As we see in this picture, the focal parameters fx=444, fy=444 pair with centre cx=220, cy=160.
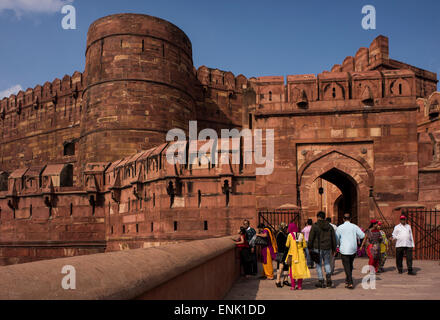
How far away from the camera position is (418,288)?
20.5 ft

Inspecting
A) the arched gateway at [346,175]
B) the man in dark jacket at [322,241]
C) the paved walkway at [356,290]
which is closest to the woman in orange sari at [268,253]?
the paved walkway at [356,290]

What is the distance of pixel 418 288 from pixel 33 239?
19.1 m

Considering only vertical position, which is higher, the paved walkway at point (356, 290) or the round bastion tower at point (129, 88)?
the round bastion tower at point (129, 88)

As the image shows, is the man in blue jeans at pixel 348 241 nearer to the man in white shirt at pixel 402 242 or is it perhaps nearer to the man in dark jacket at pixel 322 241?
the man in dark jacket at pixel 322 241

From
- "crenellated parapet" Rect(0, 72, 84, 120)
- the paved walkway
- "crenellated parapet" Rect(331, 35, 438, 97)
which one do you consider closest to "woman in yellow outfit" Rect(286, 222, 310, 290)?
the paved walkway

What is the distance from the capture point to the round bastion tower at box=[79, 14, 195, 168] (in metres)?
21.5

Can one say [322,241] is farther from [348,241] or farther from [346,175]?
[346,175]

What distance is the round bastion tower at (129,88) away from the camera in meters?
21.5

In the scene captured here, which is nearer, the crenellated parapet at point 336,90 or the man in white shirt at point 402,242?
the man in white shirt at point 402,242

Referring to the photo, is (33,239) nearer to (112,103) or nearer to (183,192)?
(112,103)

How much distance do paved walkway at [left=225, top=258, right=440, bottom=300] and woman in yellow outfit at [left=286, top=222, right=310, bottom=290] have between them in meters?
0.21

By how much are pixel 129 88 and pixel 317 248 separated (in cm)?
1673

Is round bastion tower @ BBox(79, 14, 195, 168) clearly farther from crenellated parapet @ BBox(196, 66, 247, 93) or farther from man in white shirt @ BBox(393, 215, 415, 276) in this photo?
man in white shirt @ BBox(393, 215, 415, 276)
